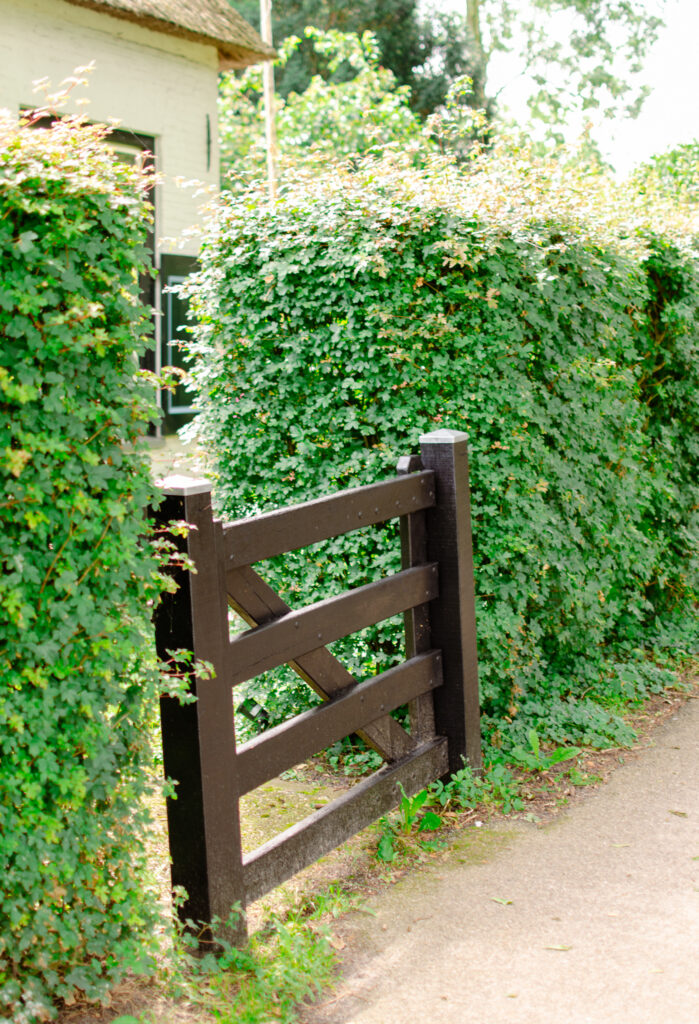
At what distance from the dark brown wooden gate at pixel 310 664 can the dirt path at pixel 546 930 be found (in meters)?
0.37

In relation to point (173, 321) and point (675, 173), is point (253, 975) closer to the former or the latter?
point (173, 321)

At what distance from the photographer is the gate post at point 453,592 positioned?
14.1 ft

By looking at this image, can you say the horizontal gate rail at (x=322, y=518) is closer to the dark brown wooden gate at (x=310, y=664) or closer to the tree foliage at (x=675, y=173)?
the dark brown wooden gate at (x=310, y=664)

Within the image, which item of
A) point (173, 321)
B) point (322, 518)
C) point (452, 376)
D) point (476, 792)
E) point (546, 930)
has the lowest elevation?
point (546, 930)

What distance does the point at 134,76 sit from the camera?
9688mm

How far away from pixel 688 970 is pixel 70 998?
1.81m

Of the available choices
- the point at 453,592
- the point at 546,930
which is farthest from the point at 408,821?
the point at 453,592

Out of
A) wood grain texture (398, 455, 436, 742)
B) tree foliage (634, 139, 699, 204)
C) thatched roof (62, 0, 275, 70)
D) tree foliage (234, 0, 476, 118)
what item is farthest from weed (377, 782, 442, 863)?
tree foliage (234, 0, 476, 118)

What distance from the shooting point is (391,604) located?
13.3ft

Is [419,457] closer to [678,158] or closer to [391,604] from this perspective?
[391,604]

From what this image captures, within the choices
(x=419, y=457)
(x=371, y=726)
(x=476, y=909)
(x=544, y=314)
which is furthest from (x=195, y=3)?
(x=476, y=909)

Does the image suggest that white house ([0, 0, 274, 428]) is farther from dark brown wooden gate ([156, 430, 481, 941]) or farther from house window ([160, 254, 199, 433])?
dark brown wooden gate ([156, 430, 481, 941])

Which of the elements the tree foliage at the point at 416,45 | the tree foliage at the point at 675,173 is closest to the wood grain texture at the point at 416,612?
the tree foliage at the point at 675,173

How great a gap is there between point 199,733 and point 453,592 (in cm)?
161
